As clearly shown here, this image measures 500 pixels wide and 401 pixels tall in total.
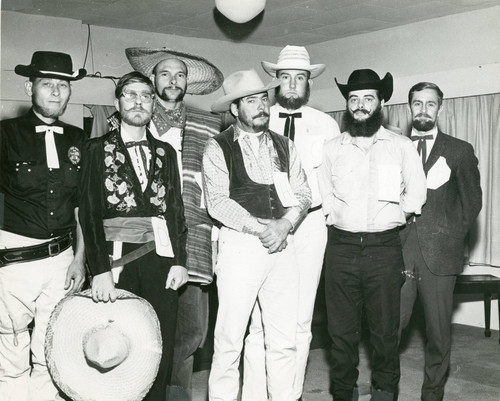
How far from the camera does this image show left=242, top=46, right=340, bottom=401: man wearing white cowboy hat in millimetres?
3889

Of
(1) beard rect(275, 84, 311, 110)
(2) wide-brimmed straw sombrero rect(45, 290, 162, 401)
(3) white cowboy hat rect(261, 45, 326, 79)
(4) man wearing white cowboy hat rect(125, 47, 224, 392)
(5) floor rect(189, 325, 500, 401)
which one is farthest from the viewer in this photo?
(5) floor rect(189, 325, 500, 401)

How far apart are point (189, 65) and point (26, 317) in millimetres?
1912

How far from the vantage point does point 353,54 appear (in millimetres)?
8875

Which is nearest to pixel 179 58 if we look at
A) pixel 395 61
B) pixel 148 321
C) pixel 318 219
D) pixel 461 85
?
pixel 318 219

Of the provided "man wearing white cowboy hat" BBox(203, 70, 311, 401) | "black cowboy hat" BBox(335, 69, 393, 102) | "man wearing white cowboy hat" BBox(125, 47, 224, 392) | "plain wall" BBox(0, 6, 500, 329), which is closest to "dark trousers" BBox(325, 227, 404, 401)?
"man wearing white cowboy hat" BBox(203, 70, 311, 401)

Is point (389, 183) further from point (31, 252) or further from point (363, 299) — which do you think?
point (31, 252)

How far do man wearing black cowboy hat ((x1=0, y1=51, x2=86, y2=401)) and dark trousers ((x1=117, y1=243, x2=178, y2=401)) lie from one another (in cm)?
40

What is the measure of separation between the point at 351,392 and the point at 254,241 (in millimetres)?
1249

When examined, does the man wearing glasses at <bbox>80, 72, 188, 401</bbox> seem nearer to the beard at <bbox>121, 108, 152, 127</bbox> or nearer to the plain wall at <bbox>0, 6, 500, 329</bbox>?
the beard at <bbox>121, 108, 152, 127</bbox>

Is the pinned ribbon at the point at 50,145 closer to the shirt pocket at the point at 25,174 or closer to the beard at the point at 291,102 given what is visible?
the shirt pocket at the point at 25,174

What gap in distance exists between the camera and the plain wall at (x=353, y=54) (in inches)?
285

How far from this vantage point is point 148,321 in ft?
10.9

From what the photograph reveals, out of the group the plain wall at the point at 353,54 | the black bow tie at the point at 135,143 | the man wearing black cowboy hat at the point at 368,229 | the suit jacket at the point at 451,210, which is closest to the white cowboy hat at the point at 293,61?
the man wearing black cowboy hat at the point at 368,229

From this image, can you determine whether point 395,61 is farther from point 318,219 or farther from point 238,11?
point 318,219
